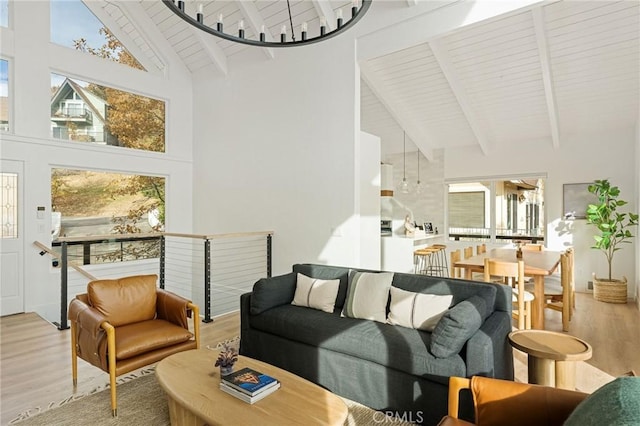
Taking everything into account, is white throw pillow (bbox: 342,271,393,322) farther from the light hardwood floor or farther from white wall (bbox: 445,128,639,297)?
white wall (bbox: 445,128,639,297)

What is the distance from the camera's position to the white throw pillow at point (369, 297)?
296 centimetres

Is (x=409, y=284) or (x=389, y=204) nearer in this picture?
(x=409, y=284)

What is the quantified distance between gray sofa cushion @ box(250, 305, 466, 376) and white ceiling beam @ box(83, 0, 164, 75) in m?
5.27

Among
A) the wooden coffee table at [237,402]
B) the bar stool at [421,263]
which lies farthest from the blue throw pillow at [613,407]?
the bar stool at [421,263]

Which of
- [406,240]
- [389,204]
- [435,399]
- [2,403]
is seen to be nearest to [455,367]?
[435,399]

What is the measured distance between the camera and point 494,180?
713cm

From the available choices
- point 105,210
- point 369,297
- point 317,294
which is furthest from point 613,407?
point 105,210

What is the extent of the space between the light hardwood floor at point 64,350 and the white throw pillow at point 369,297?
1616 mm

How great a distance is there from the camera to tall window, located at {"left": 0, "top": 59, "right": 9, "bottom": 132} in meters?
4.87

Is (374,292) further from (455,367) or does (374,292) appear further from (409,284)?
(455,367)

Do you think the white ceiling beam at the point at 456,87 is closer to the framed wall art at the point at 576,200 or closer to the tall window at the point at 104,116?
the framed wall art at the point at 576,200

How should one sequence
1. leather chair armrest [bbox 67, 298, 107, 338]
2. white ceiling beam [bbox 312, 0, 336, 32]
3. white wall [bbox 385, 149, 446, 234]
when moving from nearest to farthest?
leather chair armrest [bbox 67, 298, 107, 338]
white ceiling beam [bbox 312, 0, 336, 32]
white wall [bbox 385, 149, 446, 234]

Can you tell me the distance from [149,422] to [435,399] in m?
1.82

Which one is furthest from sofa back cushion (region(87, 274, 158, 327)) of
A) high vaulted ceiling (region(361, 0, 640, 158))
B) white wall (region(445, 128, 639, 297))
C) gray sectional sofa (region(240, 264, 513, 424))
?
white wall (region(445, 128, 639, 297))
